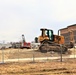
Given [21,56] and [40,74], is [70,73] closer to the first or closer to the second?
[40,74]

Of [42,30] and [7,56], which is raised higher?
[42,30]

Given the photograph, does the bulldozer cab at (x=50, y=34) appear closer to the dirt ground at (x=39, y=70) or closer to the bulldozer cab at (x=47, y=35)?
the bulldozer cab at (x=47, y=35)

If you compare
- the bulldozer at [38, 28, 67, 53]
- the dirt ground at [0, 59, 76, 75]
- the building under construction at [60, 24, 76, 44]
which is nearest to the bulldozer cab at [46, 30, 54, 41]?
the bulldozer at [38, 28, 67, 53]

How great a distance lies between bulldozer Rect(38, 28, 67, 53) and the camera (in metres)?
44.7

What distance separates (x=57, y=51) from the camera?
45438mm

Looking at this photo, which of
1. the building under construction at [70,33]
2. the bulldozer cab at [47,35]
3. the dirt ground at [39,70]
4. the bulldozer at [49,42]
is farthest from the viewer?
the building under construction at [70,33]

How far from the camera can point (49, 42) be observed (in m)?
46.9

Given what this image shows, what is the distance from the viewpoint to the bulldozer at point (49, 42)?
44.7m

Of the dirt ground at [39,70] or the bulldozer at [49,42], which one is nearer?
the dirt ground at [39,70]

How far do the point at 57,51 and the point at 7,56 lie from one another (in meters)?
8.57

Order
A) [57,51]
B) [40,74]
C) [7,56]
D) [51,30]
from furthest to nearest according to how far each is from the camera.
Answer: [51,30] → [57,51] → [7,56] → [40,74]

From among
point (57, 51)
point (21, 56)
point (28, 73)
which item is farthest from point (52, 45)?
point (28, 73)

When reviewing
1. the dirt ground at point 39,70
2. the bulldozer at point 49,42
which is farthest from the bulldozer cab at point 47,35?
the dirt ground at point 39,70

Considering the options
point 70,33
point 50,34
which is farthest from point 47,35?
point 70,33
